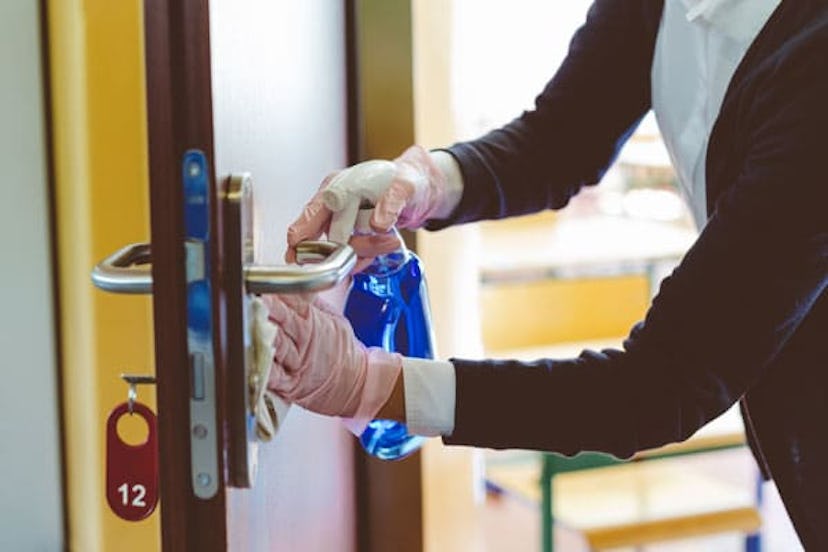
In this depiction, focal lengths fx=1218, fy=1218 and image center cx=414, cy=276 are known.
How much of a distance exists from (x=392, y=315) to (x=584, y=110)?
34 cm

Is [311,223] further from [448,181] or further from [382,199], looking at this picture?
[448,181]

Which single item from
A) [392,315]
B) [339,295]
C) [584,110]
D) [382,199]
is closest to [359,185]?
[382,199]

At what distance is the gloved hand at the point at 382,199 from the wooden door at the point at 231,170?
3 cm

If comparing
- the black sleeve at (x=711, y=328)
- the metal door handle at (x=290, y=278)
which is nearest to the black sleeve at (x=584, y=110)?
the black sleeve at (x=711, y=328)

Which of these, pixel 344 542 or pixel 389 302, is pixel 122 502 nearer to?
pixel 389 302

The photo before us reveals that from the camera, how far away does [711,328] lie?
95cm

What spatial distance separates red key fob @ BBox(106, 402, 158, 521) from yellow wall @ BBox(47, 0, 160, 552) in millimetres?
288

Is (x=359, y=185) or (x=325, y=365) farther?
(x=359, y=185)

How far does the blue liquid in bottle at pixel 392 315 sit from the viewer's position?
106 cm

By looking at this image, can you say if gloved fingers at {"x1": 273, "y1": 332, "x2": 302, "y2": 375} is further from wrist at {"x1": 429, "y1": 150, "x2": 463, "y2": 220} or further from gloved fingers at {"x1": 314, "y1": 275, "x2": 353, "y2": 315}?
wrist at {"x1": 429, "y1": 150, "x2": 463, "y2": 220}

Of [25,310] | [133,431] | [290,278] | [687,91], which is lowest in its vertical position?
[133,431]

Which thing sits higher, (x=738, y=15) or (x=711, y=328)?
(x=738, y=15)

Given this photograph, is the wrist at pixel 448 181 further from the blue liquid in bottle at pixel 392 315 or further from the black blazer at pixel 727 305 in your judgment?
the black blazer at pixel 727 305

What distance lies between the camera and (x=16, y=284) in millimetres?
1231
